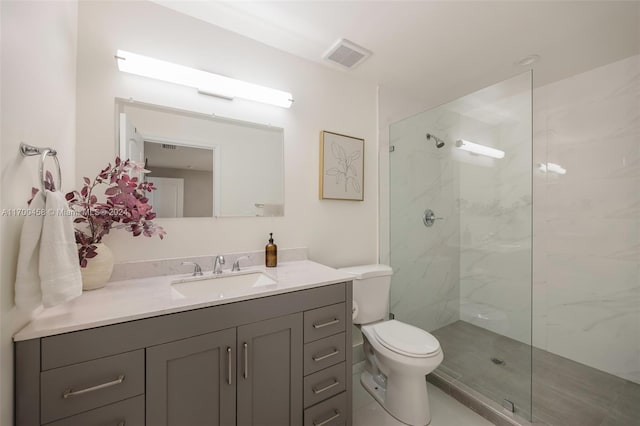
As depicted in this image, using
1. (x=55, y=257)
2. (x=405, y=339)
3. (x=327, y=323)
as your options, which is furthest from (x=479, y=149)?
(x=55, y=257)

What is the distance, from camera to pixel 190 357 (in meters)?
0.93

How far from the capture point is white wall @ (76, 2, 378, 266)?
1.23 m

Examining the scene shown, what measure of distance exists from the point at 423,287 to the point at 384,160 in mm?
1178

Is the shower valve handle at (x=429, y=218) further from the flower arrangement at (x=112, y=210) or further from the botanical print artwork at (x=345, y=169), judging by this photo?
the flower arrangement at (x=112, y=210)

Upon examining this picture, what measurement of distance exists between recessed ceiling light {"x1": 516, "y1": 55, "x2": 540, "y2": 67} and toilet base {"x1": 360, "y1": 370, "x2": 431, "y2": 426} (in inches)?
97.1

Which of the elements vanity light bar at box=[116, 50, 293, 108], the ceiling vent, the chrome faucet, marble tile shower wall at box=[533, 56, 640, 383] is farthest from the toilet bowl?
the ceiling vent

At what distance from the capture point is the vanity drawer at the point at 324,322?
3.92 ft

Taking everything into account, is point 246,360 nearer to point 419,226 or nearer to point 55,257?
point 55,257

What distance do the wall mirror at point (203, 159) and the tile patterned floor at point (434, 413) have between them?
4.48 feet

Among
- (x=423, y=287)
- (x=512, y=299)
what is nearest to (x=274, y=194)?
(x=423, y=287)

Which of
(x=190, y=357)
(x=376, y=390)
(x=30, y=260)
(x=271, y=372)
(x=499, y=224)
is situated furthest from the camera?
(x=499, y=224)

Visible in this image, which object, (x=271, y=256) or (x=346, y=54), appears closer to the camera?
(x=271, y=256)

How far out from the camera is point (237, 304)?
3.33 feet

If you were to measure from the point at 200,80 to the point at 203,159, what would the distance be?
1.44 feet
